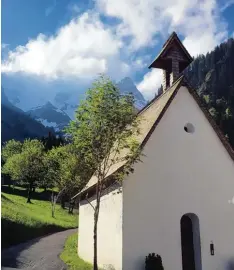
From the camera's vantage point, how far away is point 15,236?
85.5 ft

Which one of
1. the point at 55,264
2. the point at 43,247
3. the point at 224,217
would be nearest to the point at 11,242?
the point at 43,247

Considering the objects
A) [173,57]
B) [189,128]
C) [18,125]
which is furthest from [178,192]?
[18,125]

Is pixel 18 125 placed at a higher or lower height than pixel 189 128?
higher

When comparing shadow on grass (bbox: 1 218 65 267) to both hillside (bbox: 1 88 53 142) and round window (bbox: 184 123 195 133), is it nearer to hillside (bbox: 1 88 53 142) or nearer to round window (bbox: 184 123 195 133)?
round window (bbox: 184 123 195 133)

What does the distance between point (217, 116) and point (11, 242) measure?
8577 centimetres

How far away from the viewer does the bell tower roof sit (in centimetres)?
1931

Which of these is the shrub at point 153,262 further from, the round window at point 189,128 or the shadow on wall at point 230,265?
the round window at point 189,128

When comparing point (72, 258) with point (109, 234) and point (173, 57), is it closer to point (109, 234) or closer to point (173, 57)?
point (109, 234)

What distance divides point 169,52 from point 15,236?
16.9 metres

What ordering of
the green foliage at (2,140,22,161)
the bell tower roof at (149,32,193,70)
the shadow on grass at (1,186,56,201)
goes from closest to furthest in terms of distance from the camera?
the bell tower roof at (149,32,193,70) < the shadow on grass at (1,186,56,201) < the green foliage at (2,140,22,161)

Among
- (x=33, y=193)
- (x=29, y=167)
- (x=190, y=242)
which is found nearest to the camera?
(x=190, y=242)

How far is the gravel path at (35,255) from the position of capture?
1706cm

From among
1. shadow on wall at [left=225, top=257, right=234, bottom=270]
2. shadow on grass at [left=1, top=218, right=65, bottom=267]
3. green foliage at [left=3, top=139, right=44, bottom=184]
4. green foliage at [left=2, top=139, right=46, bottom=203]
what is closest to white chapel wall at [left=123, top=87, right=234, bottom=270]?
shadow on wall at [left=225, top=257, right=234, bottom=270]

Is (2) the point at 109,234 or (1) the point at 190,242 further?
(1) the point at 190,242
